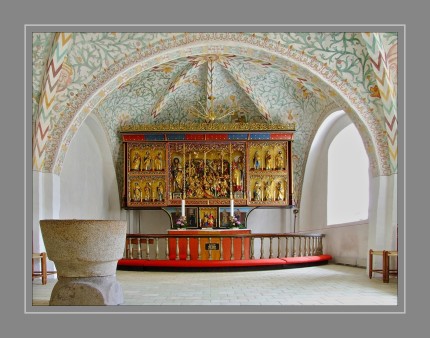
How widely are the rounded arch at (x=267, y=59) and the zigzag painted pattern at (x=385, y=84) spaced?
18 centimetres

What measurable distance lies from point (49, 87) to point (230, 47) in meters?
3.33

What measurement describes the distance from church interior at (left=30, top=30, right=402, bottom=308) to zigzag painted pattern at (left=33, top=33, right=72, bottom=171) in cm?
2

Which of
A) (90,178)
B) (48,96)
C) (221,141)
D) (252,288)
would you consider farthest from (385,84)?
(90,178)

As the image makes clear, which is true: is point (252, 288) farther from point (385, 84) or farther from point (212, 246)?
point (385, 84)

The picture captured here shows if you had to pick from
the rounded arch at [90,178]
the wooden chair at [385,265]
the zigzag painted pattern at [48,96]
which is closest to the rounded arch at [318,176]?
the wooden chair at [385,265]

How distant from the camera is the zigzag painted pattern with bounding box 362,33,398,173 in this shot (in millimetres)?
9336

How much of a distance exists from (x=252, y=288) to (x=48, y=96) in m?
4.90

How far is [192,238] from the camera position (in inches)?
475

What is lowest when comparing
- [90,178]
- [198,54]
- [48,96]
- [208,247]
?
[208,247]

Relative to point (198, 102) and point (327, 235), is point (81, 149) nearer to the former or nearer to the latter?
point (198, 102)

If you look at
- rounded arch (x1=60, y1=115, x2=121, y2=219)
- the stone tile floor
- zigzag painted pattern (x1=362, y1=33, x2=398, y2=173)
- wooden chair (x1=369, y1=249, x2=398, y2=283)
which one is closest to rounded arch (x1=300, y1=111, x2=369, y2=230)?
zigzag painted pattern (x1=362, y1=33, x2=398, y2=173)

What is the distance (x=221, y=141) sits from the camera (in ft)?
51.0

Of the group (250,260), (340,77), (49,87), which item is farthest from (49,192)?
(340,77)

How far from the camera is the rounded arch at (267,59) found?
33.8 ft
